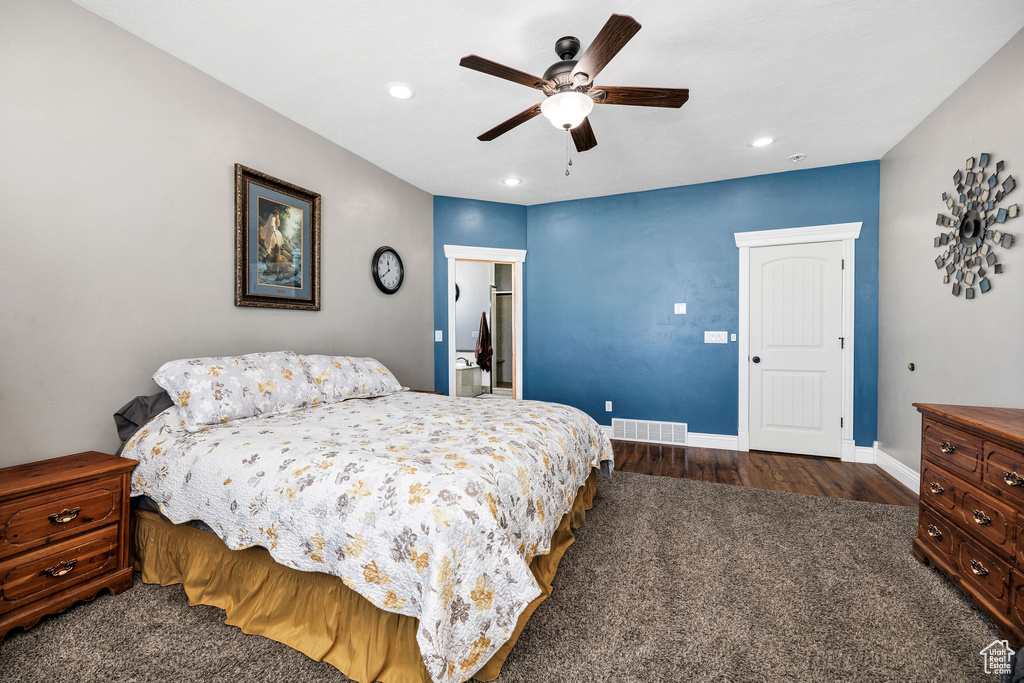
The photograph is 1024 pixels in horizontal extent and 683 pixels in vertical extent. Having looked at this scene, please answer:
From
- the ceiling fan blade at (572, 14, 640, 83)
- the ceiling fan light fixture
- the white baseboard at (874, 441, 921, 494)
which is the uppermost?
the ceiling fan blade at (572, 14, 640, 83)

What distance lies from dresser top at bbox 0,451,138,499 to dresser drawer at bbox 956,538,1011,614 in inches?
139

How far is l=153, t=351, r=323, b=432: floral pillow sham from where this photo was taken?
2082 mm

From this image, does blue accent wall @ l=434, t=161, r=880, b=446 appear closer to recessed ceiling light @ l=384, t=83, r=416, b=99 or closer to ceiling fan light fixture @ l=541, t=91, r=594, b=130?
recessed ceiling light @ l=384, t=83, r=416, b=99

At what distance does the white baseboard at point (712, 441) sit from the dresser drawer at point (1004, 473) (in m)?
2.67

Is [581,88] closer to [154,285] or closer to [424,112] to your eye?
[424,112]

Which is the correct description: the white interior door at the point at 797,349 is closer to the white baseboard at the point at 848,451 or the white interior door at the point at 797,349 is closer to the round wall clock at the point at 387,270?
the white baseboard at the point at 848,451

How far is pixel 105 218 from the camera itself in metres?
2.10

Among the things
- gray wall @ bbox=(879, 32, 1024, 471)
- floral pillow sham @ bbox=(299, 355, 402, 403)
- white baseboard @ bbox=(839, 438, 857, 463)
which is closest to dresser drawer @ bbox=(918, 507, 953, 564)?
gray wall @ bbox=(879, 32, 1024, 471)

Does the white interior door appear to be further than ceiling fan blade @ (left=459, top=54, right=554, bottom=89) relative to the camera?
Yes

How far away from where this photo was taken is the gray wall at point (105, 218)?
1.83 m

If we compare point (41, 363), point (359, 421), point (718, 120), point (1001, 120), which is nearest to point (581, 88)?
point (718, 120)

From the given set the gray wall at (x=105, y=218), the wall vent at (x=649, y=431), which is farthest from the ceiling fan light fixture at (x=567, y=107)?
the wall vent at (x=649, y=431)

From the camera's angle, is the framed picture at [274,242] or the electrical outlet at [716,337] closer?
the framed picture at [274,242]

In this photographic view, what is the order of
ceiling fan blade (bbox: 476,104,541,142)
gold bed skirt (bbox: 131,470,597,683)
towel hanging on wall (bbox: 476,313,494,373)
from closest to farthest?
gold bed skirt (bbox: 131,470,597,683) → ceiling fan blade (bbox: 476,104,541,142) → towel hanging on wall (bbox: 476,313,494,373)
